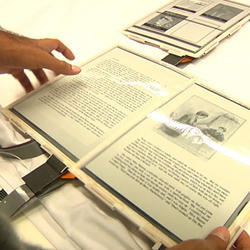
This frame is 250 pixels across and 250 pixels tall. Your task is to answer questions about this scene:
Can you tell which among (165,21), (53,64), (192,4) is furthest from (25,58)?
(192,4)

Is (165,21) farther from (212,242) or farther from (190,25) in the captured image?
(212,242)

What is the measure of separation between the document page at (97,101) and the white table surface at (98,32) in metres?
0.08

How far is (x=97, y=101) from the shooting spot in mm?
547

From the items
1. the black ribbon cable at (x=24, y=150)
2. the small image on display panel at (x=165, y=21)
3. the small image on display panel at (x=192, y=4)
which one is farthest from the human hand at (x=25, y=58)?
the small image on display panel at (x=192, y=4)

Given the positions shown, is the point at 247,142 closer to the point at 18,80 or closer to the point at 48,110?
the point at 48,110

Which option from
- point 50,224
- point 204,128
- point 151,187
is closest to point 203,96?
point 204,128

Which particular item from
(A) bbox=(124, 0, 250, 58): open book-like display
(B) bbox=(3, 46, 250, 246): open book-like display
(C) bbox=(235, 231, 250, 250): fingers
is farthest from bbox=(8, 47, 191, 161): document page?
(C) bbox=(235, 231, 250, 250): fingers

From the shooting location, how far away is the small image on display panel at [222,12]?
747mm

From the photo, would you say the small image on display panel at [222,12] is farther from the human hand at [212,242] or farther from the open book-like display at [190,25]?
the human hand at [212,242]

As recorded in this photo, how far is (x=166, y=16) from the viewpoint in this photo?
78 centimetres

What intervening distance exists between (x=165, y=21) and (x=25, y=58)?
1.21ft

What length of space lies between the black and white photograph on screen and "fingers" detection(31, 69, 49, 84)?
0.26 m

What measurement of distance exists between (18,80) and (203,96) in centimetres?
35

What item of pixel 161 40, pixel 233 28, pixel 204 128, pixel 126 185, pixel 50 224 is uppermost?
pixel 233 28
